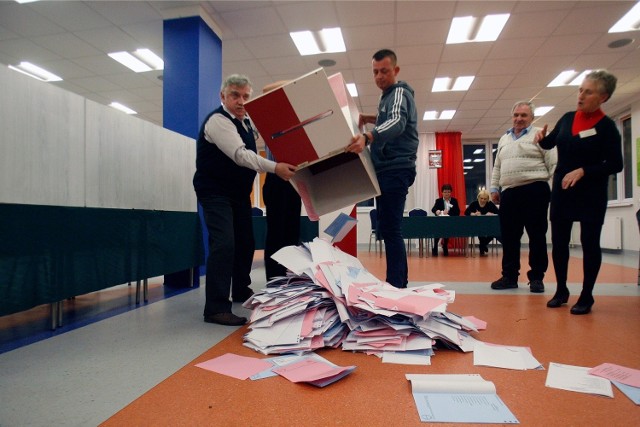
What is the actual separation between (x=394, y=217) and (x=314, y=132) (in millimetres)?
788

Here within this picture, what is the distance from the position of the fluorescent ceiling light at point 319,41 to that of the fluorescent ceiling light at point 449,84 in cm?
191

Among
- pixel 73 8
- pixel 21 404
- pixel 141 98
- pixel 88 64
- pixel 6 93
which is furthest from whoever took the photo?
pixel 141 98

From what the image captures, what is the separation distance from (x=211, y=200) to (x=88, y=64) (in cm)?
501

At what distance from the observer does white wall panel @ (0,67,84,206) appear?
1602 millimetres

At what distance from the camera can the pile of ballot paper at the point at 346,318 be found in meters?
1.46

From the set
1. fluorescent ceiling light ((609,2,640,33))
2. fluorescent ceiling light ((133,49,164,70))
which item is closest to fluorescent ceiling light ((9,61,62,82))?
fluorescent ceiling light ((133,49,164,70))

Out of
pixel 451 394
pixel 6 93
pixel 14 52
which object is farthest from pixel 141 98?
pixel 451 394

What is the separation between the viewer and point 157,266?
2.45 m

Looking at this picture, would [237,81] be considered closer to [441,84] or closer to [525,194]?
[525,194]

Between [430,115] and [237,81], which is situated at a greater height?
[430,115]

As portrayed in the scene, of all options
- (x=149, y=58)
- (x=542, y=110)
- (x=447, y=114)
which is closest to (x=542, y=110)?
(x=542, y=110)

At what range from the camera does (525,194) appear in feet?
8.96

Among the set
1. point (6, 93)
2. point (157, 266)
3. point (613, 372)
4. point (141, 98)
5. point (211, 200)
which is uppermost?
point (141, 98)

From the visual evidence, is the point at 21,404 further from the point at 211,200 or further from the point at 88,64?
the point at 88,64
